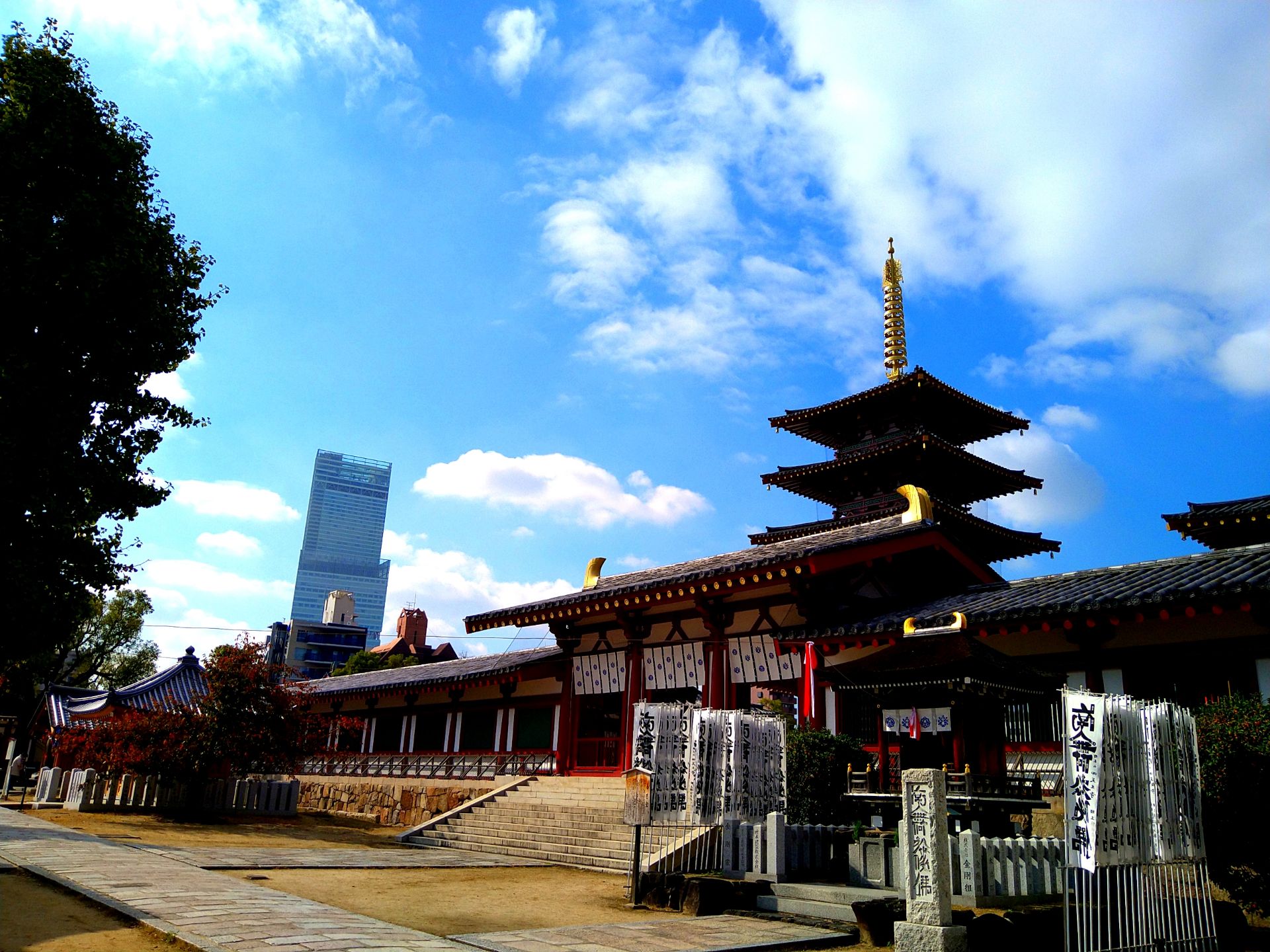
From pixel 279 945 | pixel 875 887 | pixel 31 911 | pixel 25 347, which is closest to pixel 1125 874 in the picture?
pixel 875 887

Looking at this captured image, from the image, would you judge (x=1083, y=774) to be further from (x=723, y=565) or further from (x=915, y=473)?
(x=915, y=473)

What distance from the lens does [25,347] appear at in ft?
47.1

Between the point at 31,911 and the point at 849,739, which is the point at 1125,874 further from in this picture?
the point at 31,911

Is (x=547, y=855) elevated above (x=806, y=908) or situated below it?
below

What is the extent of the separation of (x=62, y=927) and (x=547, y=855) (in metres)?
9.01

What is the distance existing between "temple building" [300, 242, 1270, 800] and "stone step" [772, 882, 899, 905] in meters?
1.18

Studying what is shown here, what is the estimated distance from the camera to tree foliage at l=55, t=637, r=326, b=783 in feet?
65.0

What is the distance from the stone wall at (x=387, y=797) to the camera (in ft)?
73.7

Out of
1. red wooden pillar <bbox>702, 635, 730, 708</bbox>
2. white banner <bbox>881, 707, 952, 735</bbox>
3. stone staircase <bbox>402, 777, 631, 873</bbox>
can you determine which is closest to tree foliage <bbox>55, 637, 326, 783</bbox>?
stone staircase <bbox>402, 777, 631, 873</bbox>

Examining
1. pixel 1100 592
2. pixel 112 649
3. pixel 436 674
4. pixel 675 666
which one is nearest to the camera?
pixel 1100 592

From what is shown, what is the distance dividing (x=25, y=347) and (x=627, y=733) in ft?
44.5

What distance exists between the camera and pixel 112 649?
42.2 m

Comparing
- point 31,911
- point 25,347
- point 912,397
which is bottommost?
point 31,911

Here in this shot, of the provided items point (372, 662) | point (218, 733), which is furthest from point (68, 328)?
point (372, 662)
